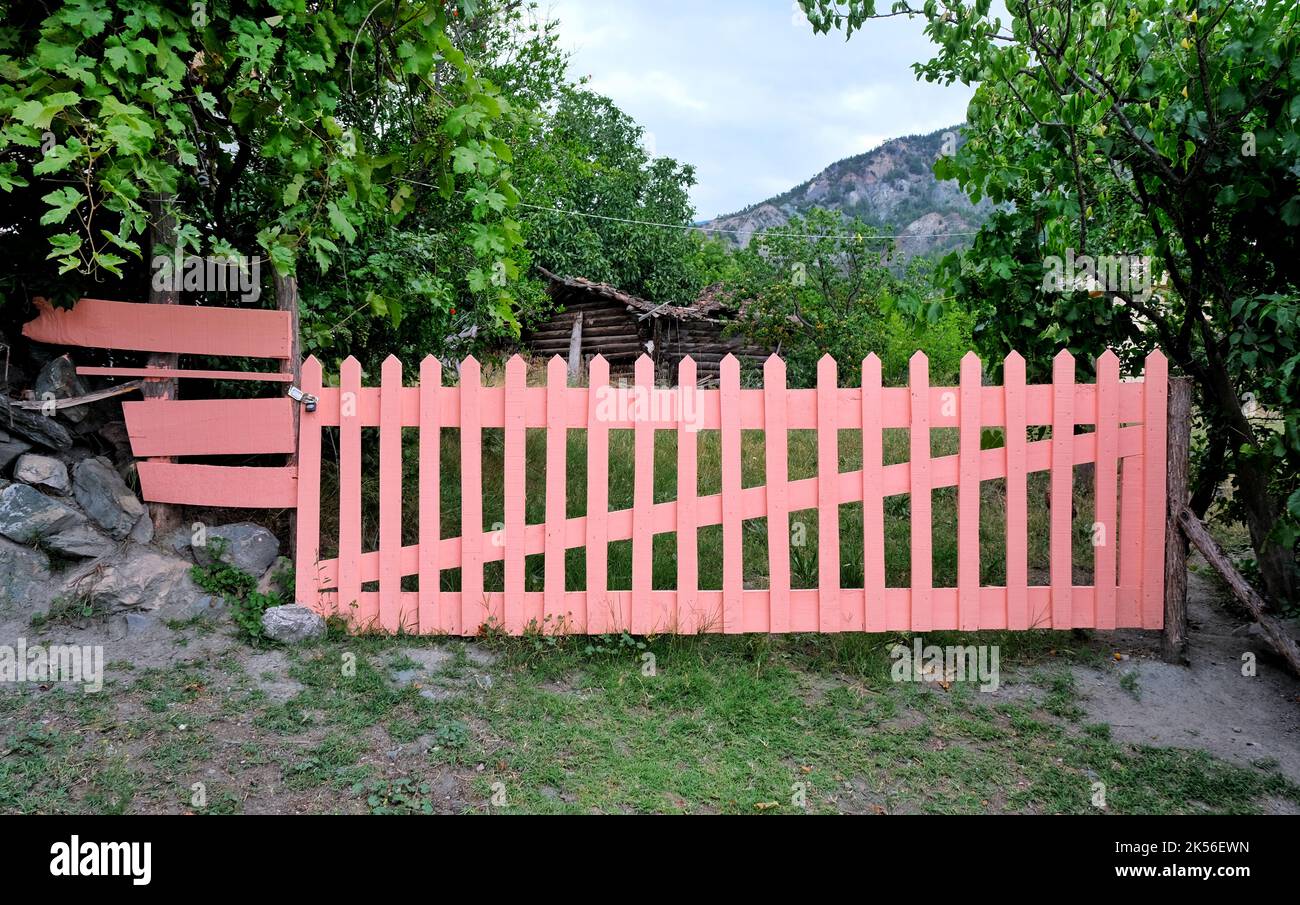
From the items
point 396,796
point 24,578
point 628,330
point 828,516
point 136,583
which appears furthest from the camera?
point 628,330

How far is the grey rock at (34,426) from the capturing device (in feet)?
15.2

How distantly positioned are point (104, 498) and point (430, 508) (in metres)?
1.84

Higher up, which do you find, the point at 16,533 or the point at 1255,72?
the point at 1255,72

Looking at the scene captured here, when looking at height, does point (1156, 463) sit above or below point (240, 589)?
Result: above

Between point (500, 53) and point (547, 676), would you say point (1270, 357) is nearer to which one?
point (547, 676)

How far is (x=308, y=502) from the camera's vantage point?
4.94 metres

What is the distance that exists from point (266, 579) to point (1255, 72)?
6.12 meters

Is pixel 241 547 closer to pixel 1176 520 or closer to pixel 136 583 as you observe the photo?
pixel 136 583

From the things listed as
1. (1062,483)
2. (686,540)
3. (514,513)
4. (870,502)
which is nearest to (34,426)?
(514,513)

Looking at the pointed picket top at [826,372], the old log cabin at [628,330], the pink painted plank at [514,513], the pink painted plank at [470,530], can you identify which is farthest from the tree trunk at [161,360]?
the old log cabin at [628,330]

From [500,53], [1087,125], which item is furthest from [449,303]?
[500,53]

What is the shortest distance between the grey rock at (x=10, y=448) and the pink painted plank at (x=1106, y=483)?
19.8ft

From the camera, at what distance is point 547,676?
4586 millimetres

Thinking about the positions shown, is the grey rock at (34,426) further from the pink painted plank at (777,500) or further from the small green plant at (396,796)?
the pink painted plank at (777,500)
